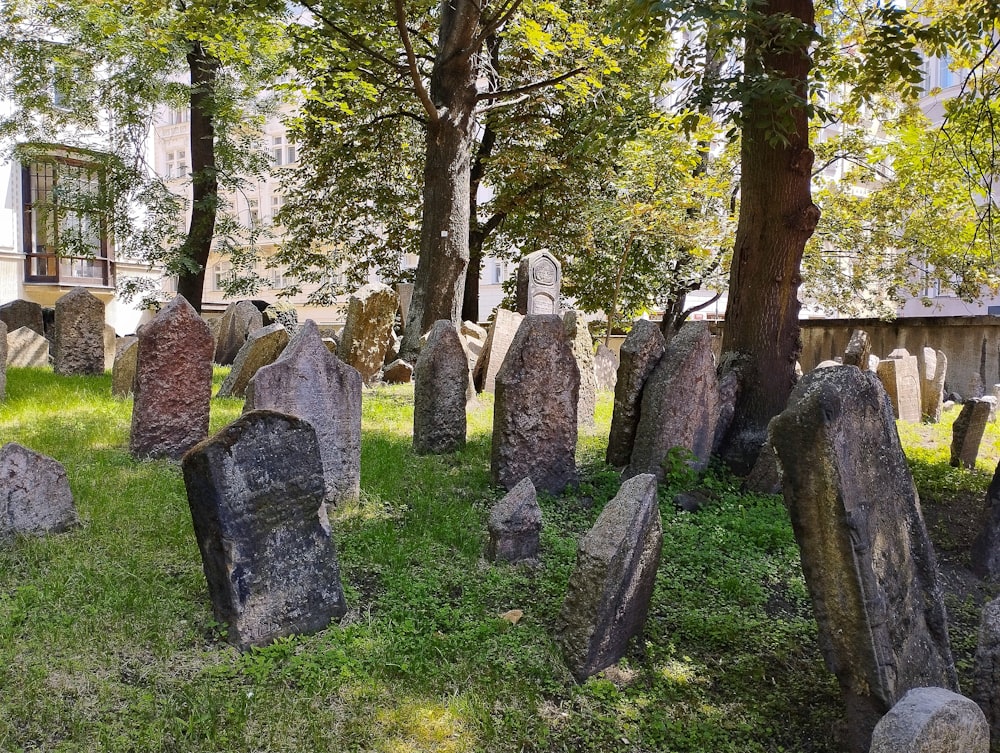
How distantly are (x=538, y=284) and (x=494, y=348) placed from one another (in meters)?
1.79

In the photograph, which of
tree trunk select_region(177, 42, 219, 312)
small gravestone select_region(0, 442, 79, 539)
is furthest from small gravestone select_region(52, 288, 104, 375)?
small gravestone select_region(0, 442, 79, 539)

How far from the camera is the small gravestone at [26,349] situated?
12.2 metres

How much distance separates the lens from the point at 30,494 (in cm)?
471

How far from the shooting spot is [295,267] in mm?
19500

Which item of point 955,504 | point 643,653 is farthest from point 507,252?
point 643,653

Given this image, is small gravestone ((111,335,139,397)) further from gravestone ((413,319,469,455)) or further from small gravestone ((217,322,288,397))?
gravestone ((413,319,469,455))

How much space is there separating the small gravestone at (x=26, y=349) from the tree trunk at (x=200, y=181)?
3.31 meters

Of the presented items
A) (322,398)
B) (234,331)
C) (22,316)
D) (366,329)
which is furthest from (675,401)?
(22,316)

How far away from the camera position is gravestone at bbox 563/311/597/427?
8969 mm

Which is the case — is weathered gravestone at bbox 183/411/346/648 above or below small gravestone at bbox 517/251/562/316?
below

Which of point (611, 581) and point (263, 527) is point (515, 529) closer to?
point (611, 581)

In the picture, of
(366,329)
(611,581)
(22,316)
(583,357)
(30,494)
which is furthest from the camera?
(22,316)

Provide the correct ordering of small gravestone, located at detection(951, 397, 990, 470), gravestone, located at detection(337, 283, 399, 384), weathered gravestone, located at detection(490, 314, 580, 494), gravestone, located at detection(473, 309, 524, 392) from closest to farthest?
weathered gravestone, located at detection(490, 314, 580, 494)
small gravestone, located at detection(951, 397, 990, 470)
gravestone, located at detection(473, 309, 524, 392)
gravestone, located at detection(337, 283, 399, 384)

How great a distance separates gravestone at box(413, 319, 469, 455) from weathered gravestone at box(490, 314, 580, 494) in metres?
1.05
